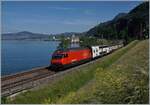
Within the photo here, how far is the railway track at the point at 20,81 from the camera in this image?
83.4 feet

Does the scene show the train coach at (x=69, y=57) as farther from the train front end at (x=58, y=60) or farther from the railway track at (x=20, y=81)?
the railway track at (x=20, y=81)

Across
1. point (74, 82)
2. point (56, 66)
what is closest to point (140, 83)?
point (74, 82)

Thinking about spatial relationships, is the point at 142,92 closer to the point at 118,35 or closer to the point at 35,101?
the point at 35,101

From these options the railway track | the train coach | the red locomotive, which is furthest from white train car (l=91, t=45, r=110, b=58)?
the railway track

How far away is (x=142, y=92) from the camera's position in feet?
37.6

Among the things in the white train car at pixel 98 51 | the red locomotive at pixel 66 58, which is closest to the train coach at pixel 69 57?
the red locomotive at pixel 66 58

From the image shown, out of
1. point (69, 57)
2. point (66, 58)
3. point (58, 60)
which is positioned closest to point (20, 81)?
point (58, 60)

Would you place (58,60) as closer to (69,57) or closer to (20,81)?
(69,57)

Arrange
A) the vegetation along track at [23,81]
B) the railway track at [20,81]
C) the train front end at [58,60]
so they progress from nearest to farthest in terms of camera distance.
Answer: the railway track at [20,81]
the vegetation along track at [23,81]
the train front end at [58,60]

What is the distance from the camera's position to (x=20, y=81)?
102 feet

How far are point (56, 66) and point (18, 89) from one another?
16575mm

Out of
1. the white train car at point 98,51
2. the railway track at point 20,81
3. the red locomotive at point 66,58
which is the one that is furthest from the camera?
the white train car at point 98,51

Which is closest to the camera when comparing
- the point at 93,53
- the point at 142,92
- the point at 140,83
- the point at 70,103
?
the point at 142,92

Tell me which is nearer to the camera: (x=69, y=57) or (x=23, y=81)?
(x=23, y=81)
